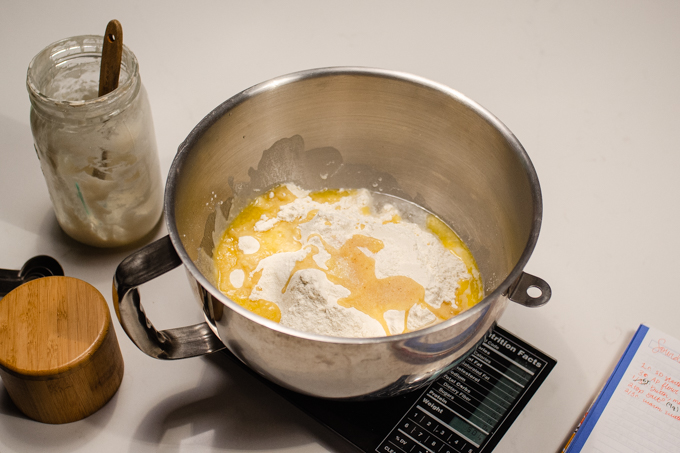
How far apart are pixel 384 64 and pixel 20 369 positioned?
3.32 ft

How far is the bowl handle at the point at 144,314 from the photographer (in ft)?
2.43

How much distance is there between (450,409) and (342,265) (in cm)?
28

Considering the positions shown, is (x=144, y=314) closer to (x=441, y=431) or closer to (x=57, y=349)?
(x=57, y=349)

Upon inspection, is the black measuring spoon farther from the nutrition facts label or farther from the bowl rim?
the nutrition facts label

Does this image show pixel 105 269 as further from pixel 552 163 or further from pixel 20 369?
pixel 552 163

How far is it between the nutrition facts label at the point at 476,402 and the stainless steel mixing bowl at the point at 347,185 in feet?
0.26

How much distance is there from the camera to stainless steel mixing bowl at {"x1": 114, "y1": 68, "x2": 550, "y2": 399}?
2.38 ft

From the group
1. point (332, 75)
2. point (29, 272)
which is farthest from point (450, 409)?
point (29, 272)

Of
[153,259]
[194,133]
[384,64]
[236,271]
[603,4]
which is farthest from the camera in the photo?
[603,4]

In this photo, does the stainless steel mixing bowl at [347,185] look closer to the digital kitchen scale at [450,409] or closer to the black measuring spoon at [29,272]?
the digital kitchen scale at [450,409]

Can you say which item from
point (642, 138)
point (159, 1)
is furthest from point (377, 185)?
point (159, 1)

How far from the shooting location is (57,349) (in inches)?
32.1

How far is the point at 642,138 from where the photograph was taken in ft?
4.51

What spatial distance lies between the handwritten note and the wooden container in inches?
26.7
